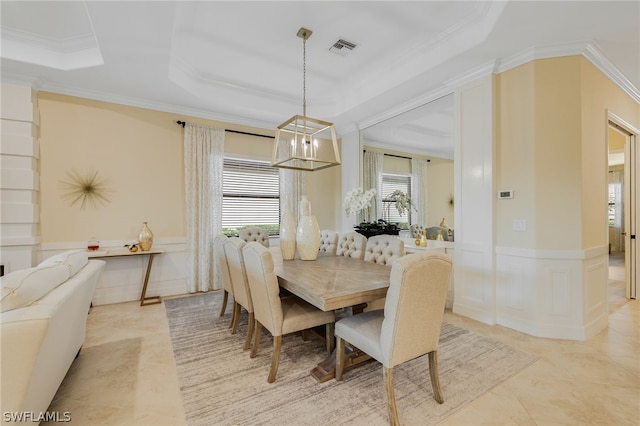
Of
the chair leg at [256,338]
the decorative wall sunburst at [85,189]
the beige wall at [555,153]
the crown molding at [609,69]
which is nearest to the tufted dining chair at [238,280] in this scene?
the chair leg at [256,338]

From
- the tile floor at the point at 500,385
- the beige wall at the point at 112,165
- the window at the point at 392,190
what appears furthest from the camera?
the window at the point at 392,190

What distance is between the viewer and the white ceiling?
8.38 ft

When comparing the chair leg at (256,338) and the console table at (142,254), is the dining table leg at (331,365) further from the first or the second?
the console table at (142,254)

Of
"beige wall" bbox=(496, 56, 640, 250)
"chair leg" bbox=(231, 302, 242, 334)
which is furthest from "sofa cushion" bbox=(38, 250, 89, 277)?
"beige wall" bbox=(496, 56, 640, 250)

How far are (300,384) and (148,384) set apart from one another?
1.11m

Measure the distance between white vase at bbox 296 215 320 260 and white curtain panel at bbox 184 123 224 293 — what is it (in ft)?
7.31

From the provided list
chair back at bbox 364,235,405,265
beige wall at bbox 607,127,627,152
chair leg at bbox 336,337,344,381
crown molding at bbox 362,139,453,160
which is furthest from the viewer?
beige wall at bbox 607,127,627,152

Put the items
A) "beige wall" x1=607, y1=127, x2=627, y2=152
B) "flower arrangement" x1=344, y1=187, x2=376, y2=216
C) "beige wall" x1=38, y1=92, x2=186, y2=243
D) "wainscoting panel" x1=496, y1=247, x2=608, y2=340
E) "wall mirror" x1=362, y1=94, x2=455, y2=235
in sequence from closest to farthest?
"wainscoting panel" x1=496, y1=247, x2=608, y2=340 < "beige wall" x1=38, y1=92, x2=186, y2=243 < "wall mirror" x1=362, y1=94, x2=455, y2=235 < "flower arrangement" x1=344, y1=187, x2=376, y2=216 < "beige wall" x1=607, y1=127, x2=627, y2=152

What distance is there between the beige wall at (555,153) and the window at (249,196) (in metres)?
3.60

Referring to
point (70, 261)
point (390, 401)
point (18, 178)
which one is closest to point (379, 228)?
point (390, 401)

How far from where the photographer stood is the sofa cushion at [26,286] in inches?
53.4

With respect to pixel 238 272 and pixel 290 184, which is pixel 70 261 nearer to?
pixel 238 272

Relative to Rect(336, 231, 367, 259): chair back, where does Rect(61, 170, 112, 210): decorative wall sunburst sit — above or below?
above

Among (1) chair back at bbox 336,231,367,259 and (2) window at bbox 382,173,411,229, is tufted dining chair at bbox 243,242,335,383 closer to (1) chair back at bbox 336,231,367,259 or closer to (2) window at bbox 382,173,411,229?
(1) chair back at bbox 336,231,367,259
